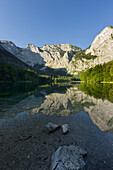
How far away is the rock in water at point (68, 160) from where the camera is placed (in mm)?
4192

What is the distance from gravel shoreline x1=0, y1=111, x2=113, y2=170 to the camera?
16.5 feet

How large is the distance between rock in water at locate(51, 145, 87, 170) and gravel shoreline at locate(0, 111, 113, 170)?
0.64 meters

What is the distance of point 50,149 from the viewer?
243 inches

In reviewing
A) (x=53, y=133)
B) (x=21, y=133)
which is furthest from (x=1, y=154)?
(x=53, y=133)

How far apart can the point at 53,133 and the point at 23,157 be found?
3449mm

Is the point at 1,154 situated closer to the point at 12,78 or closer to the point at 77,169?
the point at 77,169

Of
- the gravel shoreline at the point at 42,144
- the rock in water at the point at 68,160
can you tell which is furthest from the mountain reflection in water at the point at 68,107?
the rock in water at the point at 68,160

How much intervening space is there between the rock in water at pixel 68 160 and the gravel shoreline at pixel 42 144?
0.64 meters

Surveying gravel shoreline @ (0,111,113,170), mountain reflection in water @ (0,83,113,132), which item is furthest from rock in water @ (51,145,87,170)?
mountain reflection in water @ (0,83,113,132)

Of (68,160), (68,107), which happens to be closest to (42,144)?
(68,160)

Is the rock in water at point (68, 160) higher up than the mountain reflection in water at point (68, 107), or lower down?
higher up

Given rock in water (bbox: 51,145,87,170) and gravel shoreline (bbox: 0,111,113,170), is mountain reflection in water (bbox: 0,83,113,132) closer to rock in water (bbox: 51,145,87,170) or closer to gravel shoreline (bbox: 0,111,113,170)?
gravel shoreline (bbox: 0,111,113,170)

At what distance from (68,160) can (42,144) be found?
299cm

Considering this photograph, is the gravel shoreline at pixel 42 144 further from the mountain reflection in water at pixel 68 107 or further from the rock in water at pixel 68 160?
the mountain reflection in water at pixel 68 107
